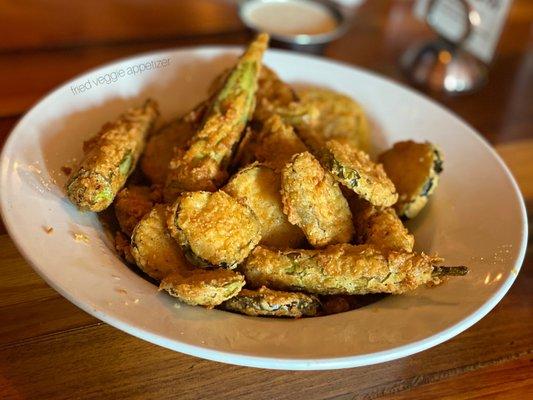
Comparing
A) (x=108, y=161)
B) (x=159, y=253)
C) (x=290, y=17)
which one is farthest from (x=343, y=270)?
(x=290, y=17)

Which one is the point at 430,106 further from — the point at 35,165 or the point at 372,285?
the point at 35,165

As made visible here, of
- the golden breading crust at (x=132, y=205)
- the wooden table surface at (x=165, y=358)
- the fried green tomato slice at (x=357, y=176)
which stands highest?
the fried green tomato slice at (x=357, y=176)

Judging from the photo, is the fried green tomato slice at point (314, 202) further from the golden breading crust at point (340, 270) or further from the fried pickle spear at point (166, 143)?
the fried pickle spear at point (166, 143)

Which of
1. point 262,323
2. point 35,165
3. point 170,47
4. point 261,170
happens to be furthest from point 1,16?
point 262,323

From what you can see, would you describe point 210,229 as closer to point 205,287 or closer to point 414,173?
point 205,287

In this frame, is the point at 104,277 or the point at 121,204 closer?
the point at 104,277

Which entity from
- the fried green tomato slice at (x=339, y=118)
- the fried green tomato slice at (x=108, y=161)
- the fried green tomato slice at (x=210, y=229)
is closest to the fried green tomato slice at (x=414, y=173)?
the fried green tomato slice at (x=339, y=118)
